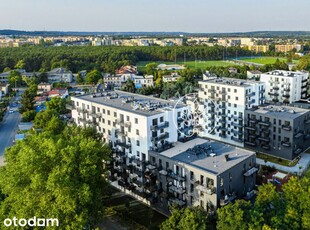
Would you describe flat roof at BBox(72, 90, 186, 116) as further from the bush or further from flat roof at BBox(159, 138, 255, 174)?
the bush

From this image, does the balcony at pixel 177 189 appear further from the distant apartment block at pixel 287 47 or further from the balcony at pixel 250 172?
the distant apartment block at pixel 287 47

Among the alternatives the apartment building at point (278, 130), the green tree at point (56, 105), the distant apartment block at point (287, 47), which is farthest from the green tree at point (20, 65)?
the distant apartment block at point (287, 47)

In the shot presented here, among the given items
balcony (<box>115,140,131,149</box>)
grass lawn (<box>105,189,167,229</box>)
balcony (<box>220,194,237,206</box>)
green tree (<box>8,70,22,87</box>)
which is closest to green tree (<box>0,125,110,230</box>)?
grass lawn (<box>105,189,167,229</box>)

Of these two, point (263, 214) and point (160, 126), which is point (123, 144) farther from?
point (263, 214)

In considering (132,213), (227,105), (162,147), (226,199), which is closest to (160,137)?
(162,147)

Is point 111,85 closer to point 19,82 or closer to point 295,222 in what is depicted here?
point 19,82
